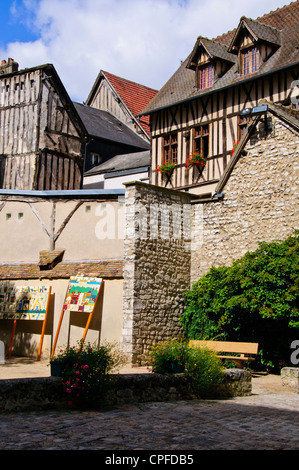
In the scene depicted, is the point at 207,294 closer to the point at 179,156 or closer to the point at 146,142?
the point at 179,156

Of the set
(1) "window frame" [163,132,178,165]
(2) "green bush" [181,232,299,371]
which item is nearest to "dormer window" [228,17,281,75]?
(1) "window frame" [163,132,178,165]

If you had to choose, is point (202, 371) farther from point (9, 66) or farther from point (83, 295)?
point (9, 66)

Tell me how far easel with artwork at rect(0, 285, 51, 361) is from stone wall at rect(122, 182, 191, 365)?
1802 mm

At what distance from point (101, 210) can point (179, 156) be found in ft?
15.0

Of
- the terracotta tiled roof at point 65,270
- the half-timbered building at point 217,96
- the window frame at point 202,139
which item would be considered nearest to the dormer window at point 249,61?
the half-timbered building at point 217,96

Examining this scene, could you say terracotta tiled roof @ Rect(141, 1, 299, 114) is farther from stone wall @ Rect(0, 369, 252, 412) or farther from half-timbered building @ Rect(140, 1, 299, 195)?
stone wall @ Rect(0, 369, 252, 412)

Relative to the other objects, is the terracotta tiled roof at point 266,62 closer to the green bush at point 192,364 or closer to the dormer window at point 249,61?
the dormer window at point 249,61

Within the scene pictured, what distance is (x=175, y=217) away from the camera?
35.7 feet

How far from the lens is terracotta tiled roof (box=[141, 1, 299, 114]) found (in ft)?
43.2

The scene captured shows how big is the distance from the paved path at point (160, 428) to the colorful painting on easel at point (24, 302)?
5.19m

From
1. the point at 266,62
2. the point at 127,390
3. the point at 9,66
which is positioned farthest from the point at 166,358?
the point at 9,66

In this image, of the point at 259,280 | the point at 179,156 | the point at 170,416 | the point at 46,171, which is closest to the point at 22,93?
the point at 46,171

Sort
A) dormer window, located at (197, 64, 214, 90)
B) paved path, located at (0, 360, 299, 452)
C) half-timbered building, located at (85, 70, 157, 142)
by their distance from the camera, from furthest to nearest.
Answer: half-timbered building, located at (85, 70, 157, 142) < dormer window, located at (197, 64, 214, 90) < paved path, located at (0, 360, 299, 452)
